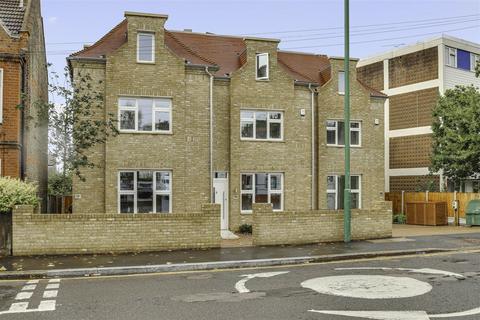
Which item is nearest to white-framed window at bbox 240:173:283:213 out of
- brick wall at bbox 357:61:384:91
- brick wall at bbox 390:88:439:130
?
brick wall at bbox 390:88:439:130

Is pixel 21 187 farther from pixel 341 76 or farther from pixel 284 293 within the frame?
pixel 341 76

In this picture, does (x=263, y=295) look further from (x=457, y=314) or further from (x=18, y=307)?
(x=18, y=307)

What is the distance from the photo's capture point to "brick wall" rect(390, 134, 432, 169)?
35969 millimetres

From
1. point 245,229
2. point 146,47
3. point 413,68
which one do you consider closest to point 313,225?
point 245,229

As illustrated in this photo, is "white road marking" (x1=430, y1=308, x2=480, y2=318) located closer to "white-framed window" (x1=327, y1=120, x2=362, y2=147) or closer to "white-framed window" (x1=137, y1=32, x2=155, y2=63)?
"white-framed window" (x1=137, y1=32, x2=155, y2=63)

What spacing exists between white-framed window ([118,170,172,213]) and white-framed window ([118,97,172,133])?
68.0 inches

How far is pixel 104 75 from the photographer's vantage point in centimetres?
2092

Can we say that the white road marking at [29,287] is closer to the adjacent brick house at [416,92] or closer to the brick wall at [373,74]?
the adjacent brick house at [416,92]

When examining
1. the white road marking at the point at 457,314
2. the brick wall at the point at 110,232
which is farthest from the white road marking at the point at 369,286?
the brick wall at the point at 110,232

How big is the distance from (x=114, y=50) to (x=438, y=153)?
19.4 metres

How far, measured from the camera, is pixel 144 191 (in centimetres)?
2102

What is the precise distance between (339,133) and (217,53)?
698 centimetres

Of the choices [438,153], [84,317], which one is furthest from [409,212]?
[84,317]

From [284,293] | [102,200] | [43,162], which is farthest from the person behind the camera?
[43,162]
